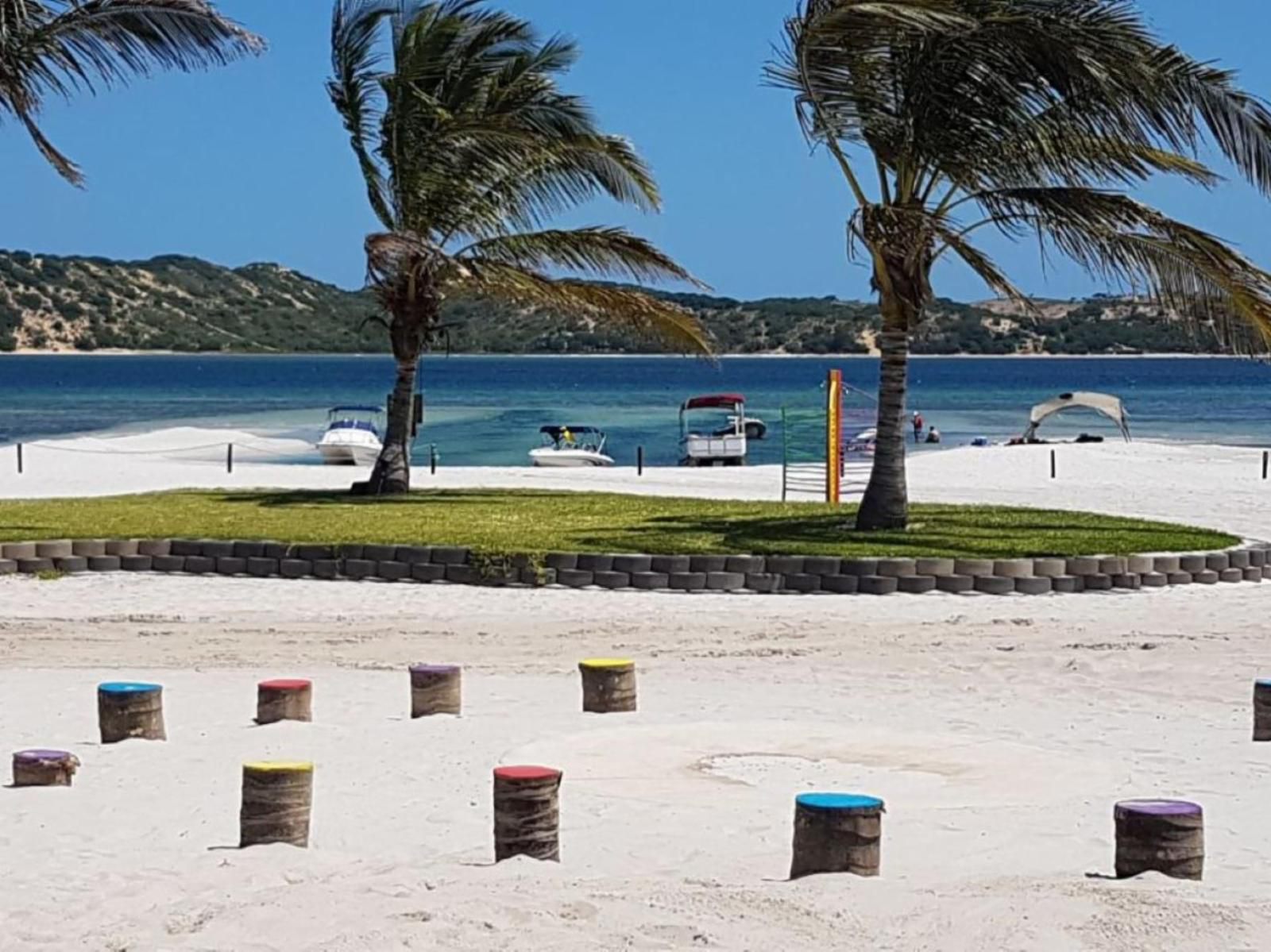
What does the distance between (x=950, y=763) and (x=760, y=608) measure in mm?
6216

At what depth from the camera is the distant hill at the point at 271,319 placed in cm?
17188

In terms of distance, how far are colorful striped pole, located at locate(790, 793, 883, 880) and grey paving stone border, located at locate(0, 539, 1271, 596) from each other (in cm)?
951

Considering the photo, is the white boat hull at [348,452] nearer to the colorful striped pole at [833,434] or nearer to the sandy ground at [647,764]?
the colorful striped pole at [833,434]

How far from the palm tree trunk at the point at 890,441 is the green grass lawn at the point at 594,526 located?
26cm

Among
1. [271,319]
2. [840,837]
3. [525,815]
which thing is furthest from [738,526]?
[271,319]

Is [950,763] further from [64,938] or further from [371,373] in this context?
[371,373]

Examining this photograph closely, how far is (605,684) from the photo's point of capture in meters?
10.6

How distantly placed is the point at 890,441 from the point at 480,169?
676 centimetres

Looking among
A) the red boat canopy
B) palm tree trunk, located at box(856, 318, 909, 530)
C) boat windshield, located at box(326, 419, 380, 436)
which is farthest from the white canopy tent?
palm tree trunk, located at box(856, 318, 909, 530)

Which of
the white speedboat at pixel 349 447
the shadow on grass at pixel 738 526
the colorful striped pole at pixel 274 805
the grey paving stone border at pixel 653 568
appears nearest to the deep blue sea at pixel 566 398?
the shadow on grass at pixel 738 526

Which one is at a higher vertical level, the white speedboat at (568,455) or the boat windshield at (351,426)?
the boat windshield at (351,426)

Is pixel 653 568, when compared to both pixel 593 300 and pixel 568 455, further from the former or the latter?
pixel 568 455

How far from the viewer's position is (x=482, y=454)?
56156 mm

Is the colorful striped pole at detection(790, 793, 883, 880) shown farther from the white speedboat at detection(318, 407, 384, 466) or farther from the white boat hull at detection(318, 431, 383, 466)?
Result: the white boat hull at detection(318, 431, 383, 466)
